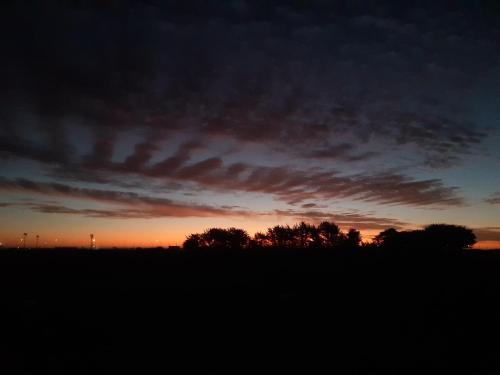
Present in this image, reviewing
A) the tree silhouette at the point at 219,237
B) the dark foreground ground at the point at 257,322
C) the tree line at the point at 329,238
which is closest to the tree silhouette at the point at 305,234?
the tree line at the point at 329,238

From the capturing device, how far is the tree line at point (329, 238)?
4897cm

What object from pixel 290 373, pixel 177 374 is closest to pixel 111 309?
pixel 177 374

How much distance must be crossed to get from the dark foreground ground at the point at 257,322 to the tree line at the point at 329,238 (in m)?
20.8

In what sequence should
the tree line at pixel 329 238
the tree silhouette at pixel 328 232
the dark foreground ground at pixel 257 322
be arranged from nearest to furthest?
the dark foreground ground at pixel 257 322 < the tree line at pixel 329 238 < the tree silhouette at pixel 328 232

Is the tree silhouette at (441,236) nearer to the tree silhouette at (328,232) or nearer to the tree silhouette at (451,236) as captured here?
the tree silhouette at (451,236)

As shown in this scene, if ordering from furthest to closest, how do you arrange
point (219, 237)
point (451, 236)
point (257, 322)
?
point (219, 237) < point (451, 236) < point (257, 322)

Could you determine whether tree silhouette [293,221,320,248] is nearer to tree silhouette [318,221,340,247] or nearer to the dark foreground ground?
tree silhouette [318,221,340,247]

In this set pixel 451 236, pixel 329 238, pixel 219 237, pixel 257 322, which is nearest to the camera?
pixel 257 322

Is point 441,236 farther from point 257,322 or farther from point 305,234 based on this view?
point 257,322

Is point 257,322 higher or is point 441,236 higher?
point 441,236

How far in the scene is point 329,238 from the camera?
68.9 metres

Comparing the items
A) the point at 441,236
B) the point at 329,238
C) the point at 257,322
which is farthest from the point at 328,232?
the point at 257,322

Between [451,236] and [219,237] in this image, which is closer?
[451,236]

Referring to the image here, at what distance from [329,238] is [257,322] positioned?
191 feet
